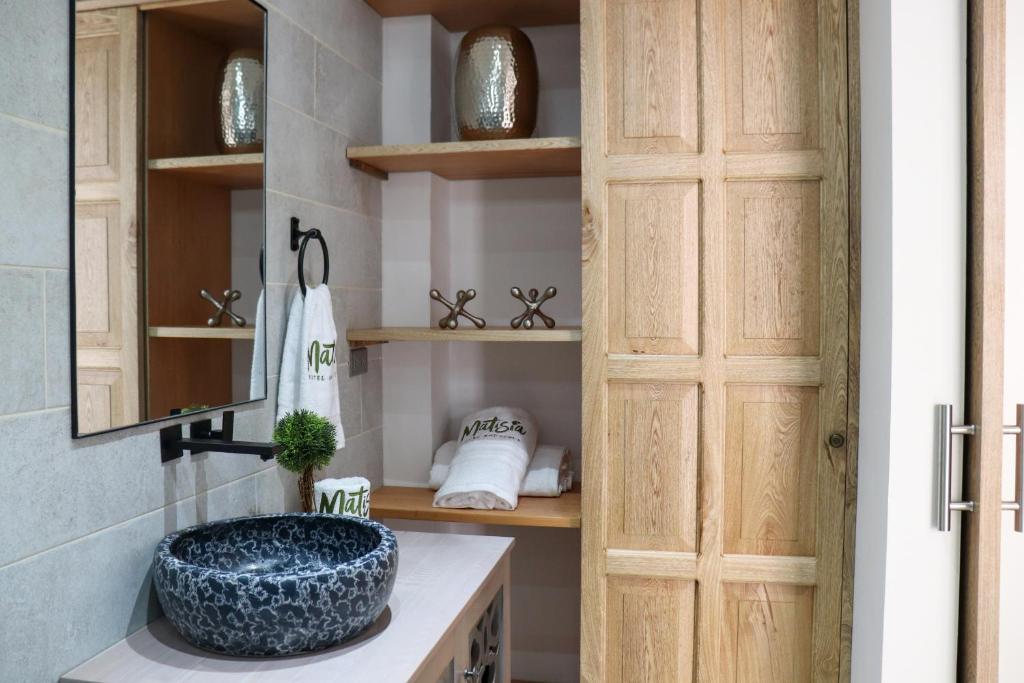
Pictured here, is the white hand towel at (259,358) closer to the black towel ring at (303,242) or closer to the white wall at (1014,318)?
the black towel ring at (303,242)

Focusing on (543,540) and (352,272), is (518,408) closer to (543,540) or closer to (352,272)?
(543,540)

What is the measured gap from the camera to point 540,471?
232 cm

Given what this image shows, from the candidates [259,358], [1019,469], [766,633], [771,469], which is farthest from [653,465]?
[259,358]

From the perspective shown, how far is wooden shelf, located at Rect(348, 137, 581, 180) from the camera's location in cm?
209

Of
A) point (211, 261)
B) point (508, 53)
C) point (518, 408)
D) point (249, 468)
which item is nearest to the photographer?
point (211, 261)

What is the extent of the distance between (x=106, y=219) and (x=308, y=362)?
2.09ft

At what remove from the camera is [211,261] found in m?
1.53

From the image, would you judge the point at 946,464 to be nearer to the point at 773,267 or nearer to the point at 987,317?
the point at 987,317

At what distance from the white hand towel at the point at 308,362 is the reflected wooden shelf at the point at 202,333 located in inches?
5.7

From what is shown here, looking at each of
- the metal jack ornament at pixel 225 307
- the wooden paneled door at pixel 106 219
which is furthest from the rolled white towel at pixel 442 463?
the wooden paneled door at pixel 106 219

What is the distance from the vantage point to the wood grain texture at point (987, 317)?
154 centimetres

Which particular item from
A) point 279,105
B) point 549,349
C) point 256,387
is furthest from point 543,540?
point 279,105

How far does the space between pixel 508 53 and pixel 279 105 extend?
0.72 m

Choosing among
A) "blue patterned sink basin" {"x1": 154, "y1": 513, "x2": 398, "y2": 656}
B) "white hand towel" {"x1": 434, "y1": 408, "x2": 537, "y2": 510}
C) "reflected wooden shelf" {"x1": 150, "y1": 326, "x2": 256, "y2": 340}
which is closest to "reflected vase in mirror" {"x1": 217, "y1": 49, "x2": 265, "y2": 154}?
"reflected wooden shelf" {"x1": 150, "y1": 326, "x2": 256, "y2": 340}
